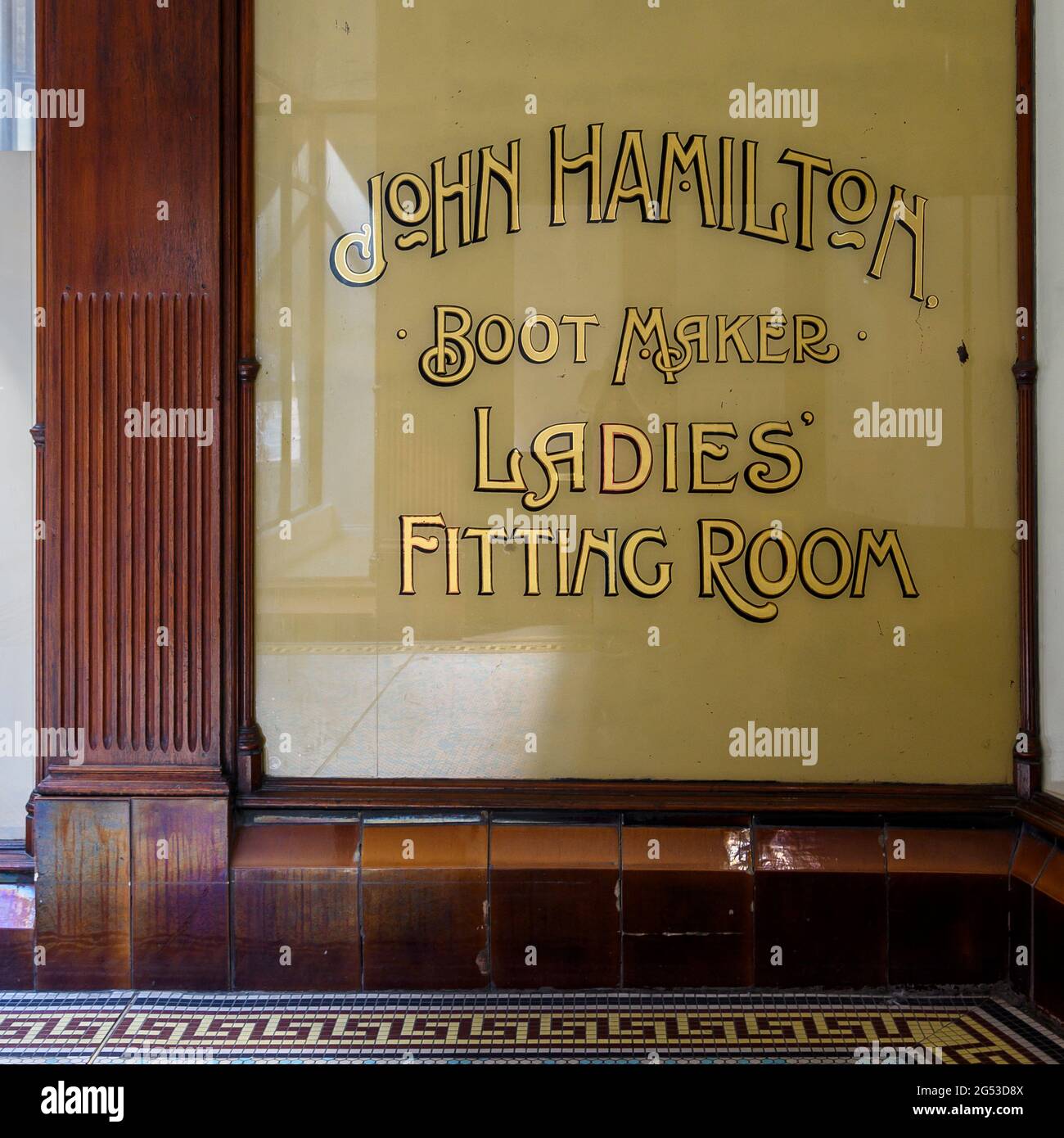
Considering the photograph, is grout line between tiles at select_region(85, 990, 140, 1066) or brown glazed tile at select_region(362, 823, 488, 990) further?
brown glazed tile at select_region(362, 823, 488, 990)

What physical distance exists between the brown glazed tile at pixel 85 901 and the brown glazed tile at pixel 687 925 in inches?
57.7

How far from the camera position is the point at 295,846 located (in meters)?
3.10

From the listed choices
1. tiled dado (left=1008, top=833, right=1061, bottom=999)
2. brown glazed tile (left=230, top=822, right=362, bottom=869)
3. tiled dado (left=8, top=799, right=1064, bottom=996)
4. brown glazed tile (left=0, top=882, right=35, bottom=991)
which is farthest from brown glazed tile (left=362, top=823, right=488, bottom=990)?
tiled dado (left=1008, top=833, right=1061, bottom=999)

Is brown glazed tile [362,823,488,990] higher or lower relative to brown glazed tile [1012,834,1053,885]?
lower

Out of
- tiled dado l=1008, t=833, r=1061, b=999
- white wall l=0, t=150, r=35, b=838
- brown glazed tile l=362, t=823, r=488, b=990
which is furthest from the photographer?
white wall l=0, t=150, r=35, b=838

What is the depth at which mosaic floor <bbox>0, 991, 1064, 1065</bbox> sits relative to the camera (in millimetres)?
2730

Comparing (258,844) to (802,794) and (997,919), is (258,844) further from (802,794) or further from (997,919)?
(997,919)

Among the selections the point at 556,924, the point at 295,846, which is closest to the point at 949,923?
the point at 556,924

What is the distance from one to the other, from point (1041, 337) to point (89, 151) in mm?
2823

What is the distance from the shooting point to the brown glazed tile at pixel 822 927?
3.03m

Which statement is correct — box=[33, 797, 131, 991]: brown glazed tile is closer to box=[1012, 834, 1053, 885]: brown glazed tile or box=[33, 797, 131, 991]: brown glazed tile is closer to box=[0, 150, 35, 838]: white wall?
box=[0, 150, 35, 838]: white wall

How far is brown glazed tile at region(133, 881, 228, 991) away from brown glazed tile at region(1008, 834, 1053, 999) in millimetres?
2262

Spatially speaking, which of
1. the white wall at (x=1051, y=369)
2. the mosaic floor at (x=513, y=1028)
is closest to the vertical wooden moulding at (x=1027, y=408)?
the white wall at (x=1051, y=369)

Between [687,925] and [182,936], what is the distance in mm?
1465
